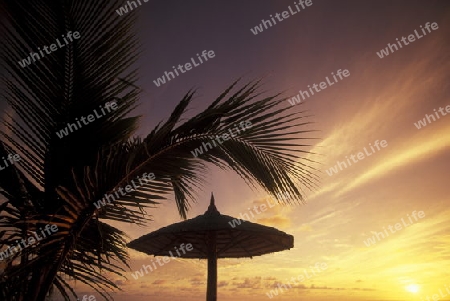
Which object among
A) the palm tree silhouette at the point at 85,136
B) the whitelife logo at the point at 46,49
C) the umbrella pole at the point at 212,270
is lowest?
the umbrella pole at the point at 212,270

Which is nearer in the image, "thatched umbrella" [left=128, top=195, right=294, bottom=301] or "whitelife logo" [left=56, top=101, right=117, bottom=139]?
"whitelife logo" [left=56, top=101, right=117, bottom=139]

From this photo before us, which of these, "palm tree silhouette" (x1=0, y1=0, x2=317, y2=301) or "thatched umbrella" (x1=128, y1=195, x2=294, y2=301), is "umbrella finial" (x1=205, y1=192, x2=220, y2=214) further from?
"palm tree silhouette" (x1=0, y1=0, x2=317, y2=301)

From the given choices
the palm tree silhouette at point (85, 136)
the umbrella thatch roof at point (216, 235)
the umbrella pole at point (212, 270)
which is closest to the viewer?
the palm tree silhouette at point (85, 136)

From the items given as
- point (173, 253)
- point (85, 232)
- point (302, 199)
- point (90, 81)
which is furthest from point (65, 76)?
point (173, 253)

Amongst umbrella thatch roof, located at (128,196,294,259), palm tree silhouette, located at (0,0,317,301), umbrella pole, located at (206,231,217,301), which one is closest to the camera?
palm tree silhouette, located at (0,0,317,301)

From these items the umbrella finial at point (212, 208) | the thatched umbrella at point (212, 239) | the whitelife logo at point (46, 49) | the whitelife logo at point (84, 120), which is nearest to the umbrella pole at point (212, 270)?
the thatched umbrella at point (212, 239)

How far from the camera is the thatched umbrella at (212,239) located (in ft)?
18.0

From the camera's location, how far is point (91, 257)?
207 centimetres

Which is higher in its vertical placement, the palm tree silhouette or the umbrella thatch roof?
the palm tree silhouette

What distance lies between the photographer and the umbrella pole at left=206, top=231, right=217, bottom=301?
19.9ft

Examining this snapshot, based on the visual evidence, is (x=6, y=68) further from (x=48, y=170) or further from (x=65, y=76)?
(x=48, y=170)

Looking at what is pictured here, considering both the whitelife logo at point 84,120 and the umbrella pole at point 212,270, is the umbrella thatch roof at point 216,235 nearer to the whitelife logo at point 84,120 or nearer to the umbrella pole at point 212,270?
the umbrella pole at point 212,270

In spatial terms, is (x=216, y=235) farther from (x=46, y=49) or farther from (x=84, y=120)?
(x=46, y=49)

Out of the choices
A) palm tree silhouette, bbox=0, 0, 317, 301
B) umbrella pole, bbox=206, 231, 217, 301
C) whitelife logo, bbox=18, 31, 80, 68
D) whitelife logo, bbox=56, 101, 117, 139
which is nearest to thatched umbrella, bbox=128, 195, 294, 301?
umbrella pole, bbox=206, 231, 217, 301
